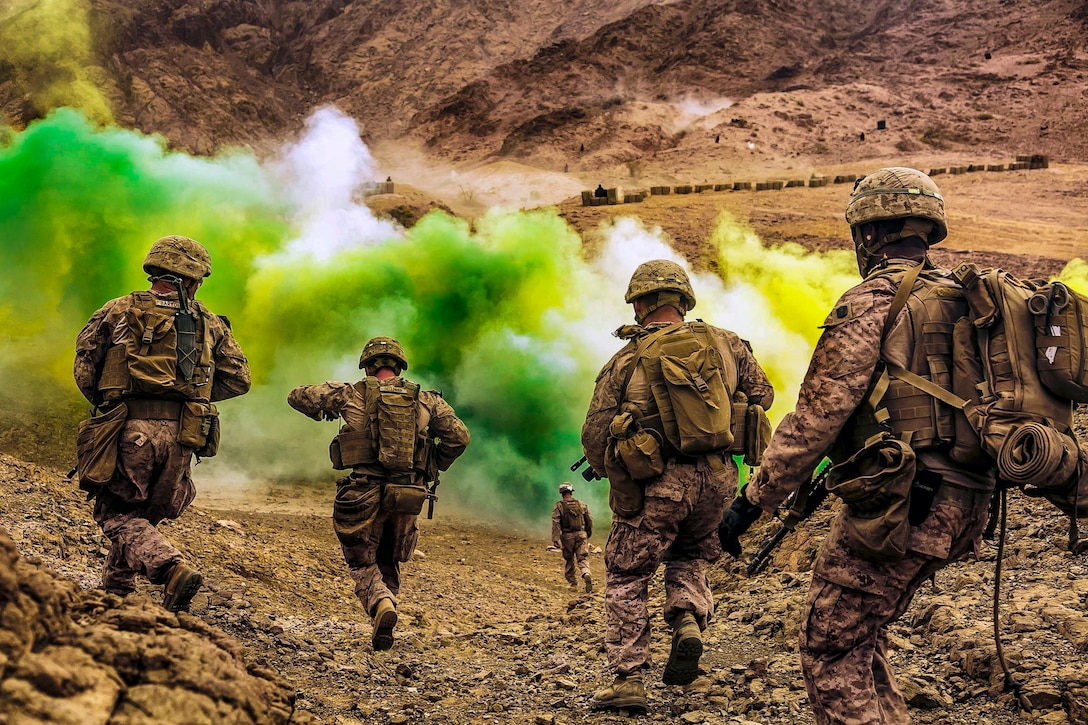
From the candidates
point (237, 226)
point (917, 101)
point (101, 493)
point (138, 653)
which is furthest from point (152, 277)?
point (917, 101)

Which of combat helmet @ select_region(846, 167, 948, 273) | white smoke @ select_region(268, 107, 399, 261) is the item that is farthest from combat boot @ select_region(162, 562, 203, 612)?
white smoke @ select_region(268, 107, 399, 261)

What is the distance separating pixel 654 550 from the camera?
14.7 feet

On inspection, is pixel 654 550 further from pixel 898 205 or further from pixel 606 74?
pixel 606 74

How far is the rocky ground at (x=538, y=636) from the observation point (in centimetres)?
409

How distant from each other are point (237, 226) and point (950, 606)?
15.0 meters

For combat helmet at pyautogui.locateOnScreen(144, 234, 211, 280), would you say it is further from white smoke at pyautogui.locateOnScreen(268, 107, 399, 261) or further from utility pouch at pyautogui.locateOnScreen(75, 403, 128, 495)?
white smoke at pyautogui.locateOnScreen(268, 107, 399, 261)

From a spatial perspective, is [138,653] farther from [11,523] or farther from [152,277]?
[11,523]

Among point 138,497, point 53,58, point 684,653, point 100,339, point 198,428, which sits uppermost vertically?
point 53,58

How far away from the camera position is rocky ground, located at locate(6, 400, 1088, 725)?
4090 millimetres

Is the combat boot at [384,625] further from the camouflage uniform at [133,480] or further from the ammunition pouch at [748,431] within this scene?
the ammunition pouch at [748,431]

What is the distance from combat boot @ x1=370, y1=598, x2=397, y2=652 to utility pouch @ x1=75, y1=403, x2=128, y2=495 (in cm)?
150

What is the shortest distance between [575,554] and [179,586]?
6.16 metres

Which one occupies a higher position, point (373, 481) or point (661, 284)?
point (661, 284)

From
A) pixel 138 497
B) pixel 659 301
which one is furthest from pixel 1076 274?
pixel 138 497
